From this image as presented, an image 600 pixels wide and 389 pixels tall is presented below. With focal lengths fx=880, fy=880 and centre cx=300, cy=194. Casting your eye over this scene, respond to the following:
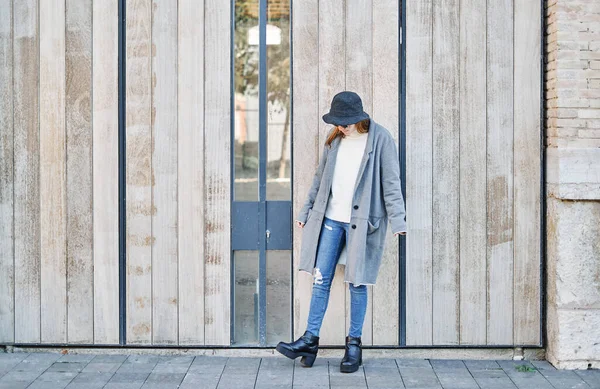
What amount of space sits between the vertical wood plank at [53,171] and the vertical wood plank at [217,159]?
103 centimetres

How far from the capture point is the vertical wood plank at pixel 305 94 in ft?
20.4

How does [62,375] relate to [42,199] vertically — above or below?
below

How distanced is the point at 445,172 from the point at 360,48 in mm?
1068

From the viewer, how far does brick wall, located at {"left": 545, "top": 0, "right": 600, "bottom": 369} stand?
6000mm

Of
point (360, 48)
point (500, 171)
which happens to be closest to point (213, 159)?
point (360, 48)

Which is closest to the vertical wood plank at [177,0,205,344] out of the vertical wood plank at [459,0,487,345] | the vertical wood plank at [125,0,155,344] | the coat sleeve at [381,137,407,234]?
the vertical wood plank at [125,0,155,344]

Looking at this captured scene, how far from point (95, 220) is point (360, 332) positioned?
2.05 meters

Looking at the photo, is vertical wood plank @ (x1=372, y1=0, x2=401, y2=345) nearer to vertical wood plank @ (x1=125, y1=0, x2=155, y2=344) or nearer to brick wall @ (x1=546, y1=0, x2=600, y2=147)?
brick wall @ (x1=546, y1=0, x2=600, y2=147)

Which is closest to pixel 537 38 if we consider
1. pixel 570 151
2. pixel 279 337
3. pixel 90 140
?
pixel 570 151

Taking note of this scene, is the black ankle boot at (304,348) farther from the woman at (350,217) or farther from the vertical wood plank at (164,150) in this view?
the vertical wood plank at (164,150)

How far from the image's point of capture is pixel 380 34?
6.24m

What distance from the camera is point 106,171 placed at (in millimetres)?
6297

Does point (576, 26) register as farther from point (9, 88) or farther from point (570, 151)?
point (9, 88)

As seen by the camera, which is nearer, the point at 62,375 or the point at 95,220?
the point at 62,375
